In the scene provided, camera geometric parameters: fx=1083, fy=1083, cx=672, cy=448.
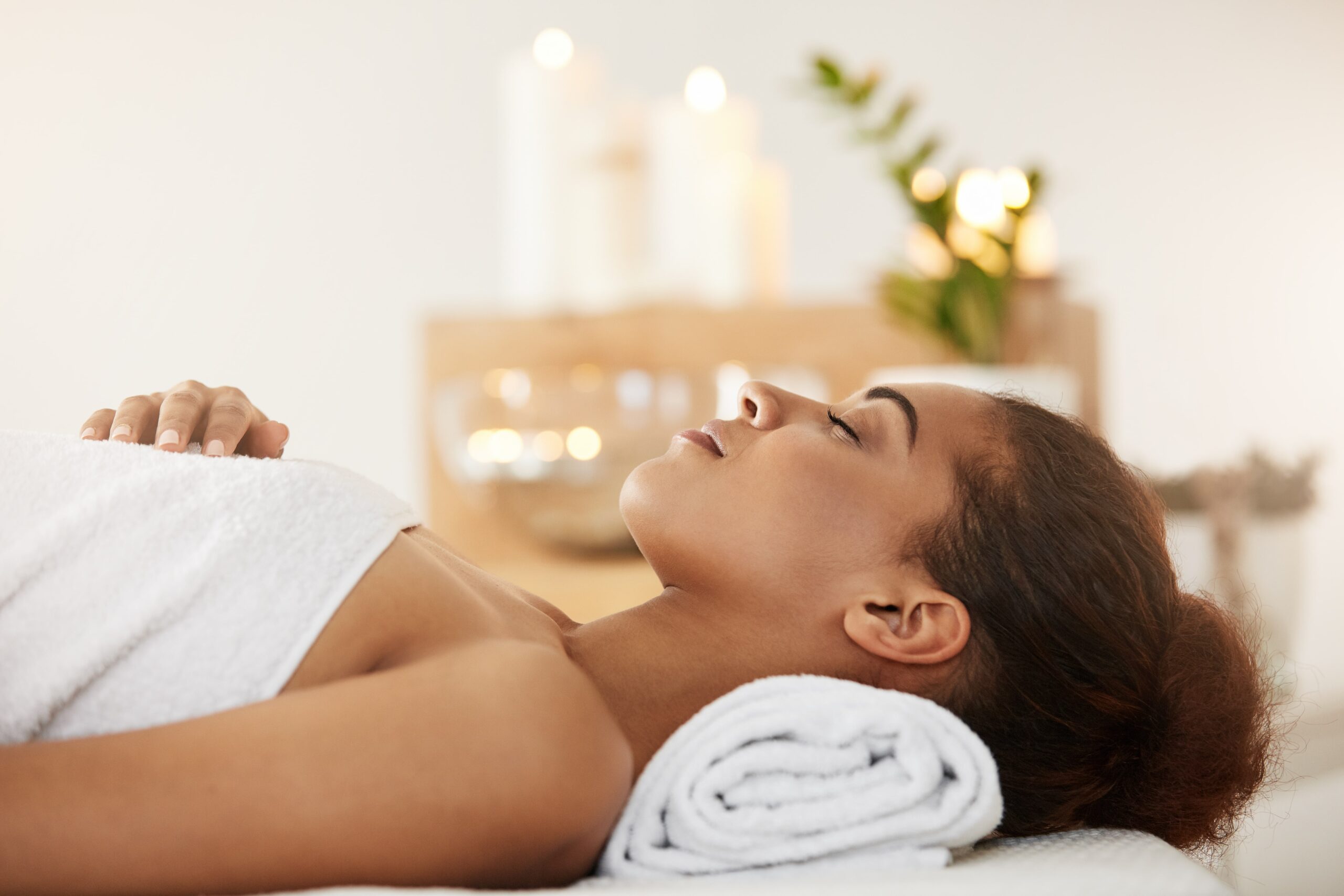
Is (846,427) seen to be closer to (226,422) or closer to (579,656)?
(579,656)

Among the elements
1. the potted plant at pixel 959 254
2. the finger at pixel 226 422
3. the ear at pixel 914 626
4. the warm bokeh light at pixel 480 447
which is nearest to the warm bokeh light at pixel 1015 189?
the potted plant at pixel 959 254

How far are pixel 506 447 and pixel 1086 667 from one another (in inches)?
56.5

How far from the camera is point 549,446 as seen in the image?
2.02 m

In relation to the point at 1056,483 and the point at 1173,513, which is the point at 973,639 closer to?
the point at 1056,483

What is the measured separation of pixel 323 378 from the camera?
9.14ft

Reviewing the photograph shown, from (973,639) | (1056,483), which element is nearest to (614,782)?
(973,639)

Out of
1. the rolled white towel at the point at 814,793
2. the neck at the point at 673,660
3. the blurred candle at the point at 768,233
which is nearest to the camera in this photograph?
the rolled white towel at the point at 814,793

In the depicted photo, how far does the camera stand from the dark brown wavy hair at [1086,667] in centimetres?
77

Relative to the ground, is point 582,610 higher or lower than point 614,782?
lower

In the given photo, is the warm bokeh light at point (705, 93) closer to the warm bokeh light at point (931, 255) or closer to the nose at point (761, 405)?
the warm bokeh light at point (931, 255)

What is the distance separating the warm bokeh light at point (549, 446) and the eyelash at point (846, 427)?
119 cm

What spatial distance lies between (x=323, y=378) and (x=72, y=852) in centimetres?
235

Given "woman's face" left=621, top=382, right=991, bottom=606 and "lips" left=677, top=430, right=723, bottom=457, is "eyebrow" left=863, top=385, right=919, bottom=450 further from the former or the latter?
"lips" left=677, top=430, right=723, bottom=457

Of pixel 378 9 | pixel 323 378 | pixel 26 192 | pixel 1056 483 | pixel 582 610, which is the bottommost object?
pixel 582 610
